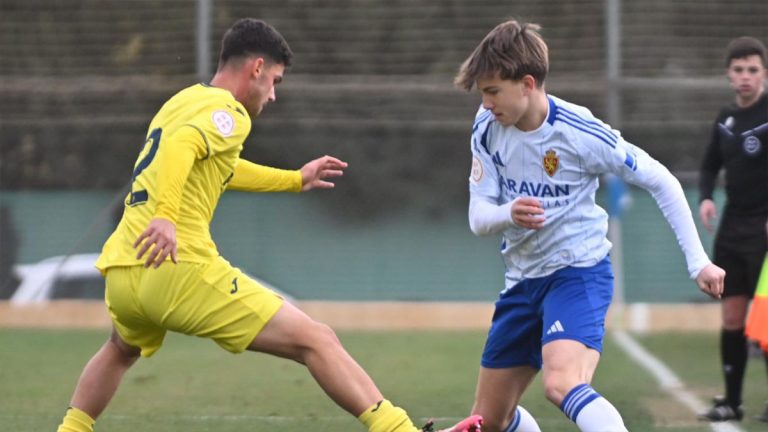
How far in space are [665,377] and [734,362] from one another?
1864 millimetres

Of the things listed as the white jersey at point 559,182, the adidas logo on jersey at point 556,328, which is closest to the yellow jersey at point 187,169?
the white jersey at point 559,182

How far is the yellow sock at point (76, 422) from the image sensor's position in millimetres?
5254

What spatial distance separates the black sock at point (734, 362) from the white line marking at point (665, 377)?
10.2 inches

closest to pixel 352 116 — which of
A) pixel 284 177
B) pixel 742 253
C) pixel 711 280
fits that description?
pixel 742 253

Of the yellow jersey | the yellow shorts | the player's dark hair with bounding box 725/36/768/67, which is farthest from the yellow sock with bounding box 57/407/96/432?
the player's dark hair with bounding box 725/36/768/67

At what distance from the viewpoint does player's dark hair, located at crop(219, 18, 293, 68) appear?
16.9 feet

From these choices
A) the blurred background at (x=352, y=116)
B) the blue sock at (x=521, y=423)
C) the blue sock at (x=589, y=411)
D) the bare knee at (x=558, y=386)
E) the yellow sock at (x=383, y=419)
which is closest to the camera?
the blue sock at (x=589, y=411)

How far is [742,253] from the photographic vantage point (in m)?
7.18

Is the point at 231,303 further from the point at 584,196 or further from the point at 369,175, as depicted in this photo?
the point at 369,175

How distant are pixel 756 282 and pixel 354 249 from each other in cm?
776

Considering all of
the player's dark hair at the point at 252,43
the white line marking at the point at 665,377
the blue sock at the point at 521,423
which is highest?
the player's dark hair at the point at 252,43

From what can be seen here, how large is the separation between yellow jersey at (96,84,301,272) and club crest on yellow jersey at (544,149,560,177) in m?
1.20

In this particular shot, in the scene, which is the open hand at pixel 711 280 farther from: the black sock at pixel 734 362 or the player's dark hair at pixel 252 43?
the black sock at pixel 734 362

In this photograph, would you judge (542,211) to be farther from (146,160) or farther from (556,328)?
(146,160)
